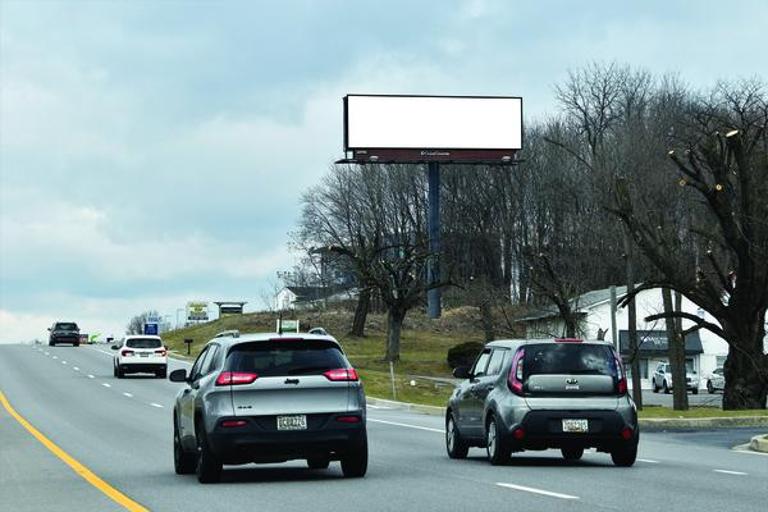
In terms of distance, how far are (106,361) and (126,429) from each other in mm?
46791

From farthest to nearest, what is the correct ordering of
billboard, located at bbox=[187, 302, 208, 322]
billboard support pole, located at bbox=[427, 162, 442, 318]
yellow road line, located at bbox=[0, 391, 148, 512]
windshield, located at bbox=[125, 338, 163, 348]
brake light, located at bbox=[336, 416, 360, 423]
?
billboard, located at bbox=[187, 302, 208, 322] < billboard support pole, located at bbox=[427, 162, 442, 318] < windshield, located at bbox=[125, 338, 163, 348] < brake light, located at bbox=[336, 416, 360, 423] < yellow road line, located at bbox=[0, 391, 148, 512]

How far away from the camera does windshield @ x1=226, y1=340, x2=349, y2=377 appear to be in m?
17.0

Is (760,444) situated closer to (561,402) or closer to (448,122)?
(561,402)

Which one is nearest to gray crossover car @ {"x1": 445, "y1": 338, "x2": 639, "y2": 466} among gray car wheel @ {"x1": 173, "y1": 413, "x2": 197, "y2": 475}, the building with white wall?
gray car wheel @ {"x1": 173, "y1": 413, "x2": 197, "y2": 475}

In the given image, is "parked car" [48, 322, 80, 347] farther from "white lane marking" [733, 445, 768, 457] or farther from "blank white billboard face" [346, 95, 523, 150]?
"white lane marking" [733, 445, 768, 457]

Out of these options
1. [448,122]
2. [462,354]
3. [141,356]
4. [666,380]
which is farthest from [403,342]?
[141,356]

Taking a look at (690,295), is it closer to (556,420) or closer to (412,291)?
(556,420)

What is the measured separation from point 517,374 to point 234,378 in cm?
457

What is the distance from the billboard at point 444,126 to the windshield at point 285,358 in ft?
249

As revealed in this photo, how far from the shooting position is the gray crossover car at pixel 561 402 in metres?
19.5

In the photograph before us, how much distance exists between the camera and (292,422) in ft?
55.2

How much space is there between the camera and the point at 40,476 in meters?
19.2

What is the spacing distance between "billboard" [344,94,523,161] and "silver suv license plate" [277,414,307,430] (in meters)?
76.3

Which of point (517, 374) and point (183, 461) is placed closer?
point (183, 461)
